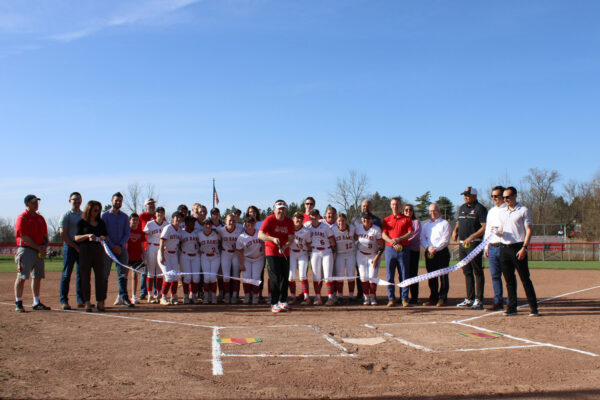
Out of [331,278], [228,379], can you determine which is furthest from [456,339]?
[331,278]

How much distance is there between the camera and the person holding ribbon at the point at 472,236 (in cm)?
895

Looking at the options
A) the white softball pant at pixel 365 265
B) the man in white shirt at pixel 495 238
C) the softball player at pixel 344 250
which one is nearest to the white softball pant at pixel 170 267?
the softball player at pixel 344 250

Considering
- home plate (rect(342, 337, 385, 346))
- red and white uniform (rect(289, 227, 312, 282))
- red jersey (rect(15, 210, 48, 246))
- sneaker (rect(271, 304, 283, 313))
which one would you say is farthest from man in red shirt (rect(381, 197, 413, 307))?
red jersey (rect(15, 210, 48, 246))

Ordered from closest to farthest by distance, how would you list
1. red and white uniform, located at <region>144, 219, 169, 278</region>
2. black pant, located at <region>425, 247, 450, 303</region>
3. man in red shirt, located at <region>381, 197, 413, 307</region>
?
man in red shirt, located at <region>381, 197, 413, 307</region>, black pant, located at <region>425, 247, 450, 303</region>, red and white uniform, located at <region>144, 219, 169, 278</region>

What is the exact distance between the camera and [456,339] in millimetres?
6121

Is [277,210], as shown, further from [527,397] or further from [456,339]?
[527,397]

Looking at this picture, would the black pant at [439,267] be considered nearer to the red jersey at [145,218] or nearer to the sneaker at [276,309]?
the sneaker at [276,309]

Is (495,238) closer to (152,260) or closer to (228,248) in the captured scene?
(228,248)

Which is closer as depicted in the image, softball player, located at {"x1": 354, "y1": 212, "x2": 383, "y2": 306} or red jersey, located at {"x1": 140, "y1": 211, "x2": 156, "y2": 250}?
softball player, located at {"x1": 354, "y1": 212, "x2": 383, "y2": 306}

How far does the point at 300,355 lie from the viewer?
5250 mm

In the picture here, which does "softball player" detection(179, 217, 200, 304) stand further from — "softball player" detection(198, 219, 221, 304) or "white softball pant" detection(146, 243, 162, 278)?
"white softball pant" detection(146, 243, 162, 278)

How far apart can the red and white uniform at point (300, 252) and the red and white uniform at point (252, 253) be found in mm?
638

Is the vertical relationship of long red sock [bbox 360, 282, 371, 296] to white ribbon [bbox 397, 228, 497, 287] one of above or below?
below

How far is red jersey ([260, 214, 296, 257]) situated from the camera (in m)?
8.62
